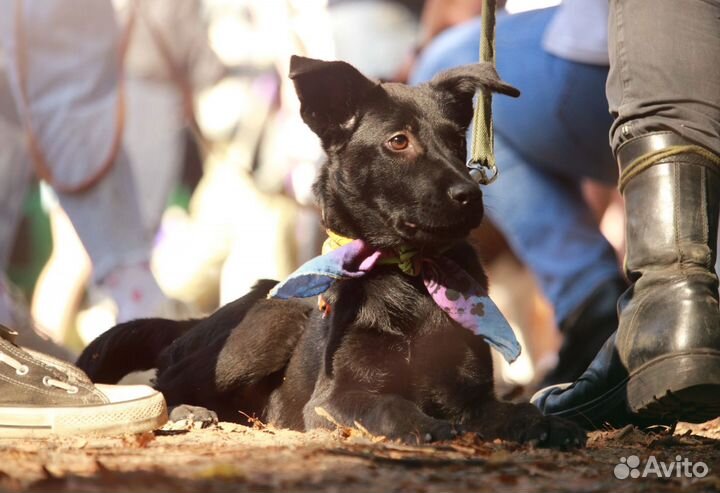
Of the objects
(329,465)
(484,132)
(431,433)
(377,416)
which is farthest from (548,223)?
(329,465)

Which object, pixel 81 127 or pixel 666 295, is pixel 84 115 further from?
pixel 666 295

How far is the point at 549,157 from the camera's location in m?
5.16

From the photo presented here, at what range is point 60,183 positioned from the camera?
7.94m

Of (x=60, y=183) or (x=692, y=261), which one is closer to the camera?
(x=692, y=261)

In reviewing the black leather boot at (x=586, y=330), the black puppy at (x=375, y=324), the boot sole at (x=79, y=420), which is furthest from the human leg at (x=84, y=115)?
the boot sole at (x=79, y=420)

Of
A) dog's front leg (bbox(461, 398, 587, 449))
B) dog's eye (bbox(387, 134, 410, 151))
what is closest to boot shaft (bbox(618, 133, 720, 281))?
dog's front leg (bbox(461, 398, 587, 449))

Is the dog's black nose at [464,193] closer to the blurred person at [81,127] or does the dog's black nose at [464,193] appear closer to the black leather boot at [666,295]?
the black leather boot at [666,295]

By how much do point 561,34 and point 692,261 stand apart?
1973 mm

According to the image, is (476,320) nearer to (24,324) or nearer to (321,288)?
(321,288)

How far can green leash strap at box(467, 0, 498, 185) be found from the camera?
360 cm

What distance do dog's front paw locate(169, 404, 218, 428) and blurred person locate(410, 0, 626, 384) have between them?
1757 millimetres

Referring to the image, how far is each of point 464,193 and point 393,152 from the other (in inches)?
14.9

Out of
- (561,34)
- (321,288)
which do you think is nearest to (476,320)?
(321,288)

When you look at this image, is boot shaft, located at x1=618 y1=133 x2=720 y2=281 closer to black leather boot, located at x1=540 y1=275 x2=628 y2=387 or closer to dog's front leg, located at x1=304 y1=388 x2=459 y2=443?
dog's front leg, located at x1=304 y1=388 x2=459 y2=443
